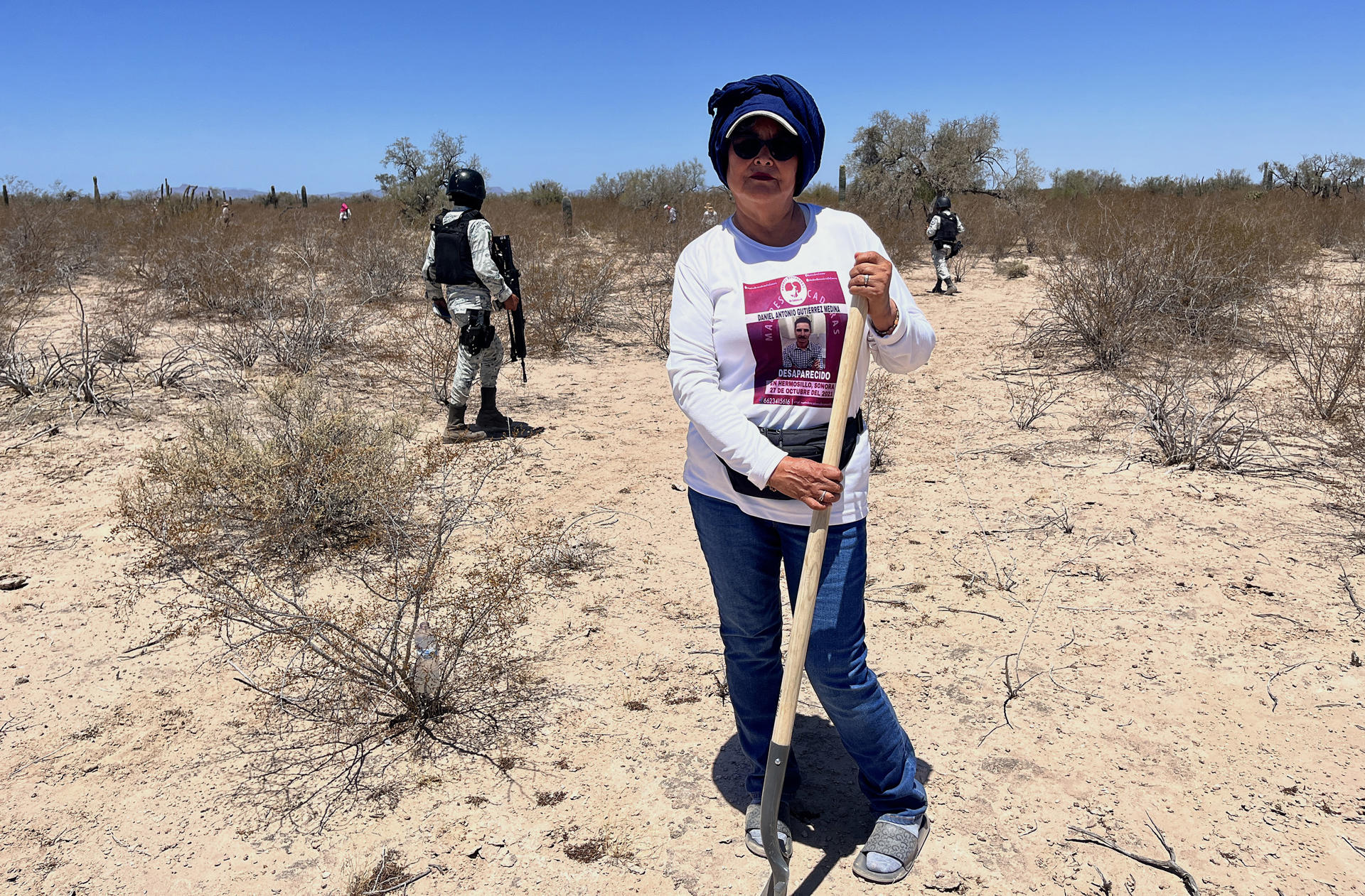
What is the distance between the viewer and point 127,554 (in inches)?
161

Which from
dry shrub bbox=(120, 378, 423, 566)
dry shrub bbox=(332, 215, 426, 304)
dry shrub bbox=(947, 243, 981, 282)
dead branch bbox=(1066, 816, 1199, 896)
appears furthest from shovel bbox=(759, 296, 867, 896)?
dry shrub bbox=(947, 243, 981, 282)

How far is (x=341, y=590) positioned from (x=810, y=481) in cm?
276

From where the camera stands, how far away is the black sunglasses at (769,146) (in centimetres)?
181

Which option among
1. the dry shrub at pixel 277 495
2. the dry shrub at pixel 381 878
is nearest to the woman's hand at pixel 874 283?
the dry shrub at pixel 381 878

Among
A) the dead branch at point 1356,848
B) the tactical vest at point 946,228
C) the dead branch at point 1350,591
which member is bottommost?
the dead branch at point 1356,848

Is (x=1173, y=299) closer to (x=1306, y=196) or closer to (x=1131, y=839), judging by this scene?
(x=1131, y=839)

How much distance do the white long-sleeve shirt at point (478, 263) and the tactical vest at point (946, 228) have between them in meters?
8.93

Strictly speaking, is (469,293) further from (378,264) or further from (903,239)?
(903,239)

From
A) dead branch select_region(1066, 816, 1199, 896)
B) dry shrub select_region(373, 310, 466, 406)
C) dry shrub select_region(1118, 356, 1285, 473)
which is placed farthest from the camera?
dry shrub select_region(373, 310, 466, 406)

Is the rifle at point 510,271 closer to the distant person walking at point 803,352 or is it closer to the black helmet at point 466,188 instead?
the black helmet at point 466,188

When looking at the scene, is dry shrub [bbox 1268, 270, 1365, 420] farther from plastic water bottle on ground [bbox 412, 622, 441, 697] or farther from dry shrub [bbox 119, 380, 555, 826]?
plastic water bottle on ground [bbox 412, 622, 441, 697]

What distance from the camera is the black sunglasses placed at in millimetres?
1813

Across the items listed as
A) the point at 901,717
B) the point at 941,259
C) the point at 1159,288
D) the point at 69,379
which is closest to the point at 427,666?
the point at 901,717

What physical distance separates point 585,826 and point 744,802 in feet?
1.44
